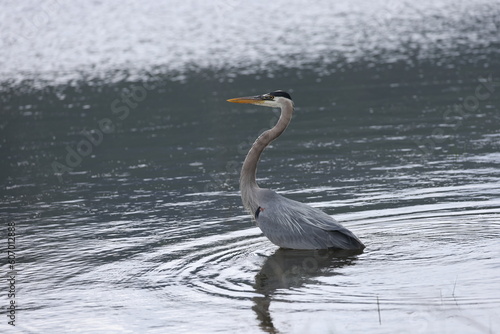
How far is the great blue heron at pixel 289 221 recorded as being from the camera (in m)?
10.9

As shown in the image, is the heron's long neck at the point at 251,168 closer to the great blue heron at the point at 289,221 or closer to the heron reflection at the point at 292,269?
the great blue heron at the point at 289,221

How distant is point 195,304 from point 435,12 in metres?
34.7

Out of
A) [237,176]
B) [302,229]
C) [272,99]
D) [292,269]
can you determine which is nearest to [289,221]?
[302,229]

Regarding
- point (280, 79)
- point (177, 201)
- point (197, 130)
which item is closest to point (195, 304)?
point (177, 201)

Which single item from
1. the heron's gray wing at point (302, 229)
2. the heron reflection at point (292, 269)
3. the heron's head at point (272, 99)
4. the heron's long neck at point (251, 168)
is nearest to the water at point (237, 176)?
the heron reflection at point (292, 269)

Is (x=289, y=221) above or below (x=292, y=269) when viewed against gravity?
above

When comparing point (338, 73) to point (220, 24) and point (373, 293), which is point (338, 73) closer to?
point (220, 24)

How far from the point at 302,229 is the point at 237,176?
5.28 m

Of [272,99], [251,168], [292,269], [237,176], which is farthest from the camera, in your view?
[237,176]

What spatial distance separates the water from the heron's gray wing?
0.63ft

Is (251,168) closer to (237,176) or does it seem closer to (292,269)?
(292,269)

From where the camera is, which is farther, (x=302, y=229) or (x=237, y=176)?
(x=237, y=176)

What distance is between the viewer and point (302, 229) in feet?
36.3

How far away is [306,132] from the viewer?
19531mm
